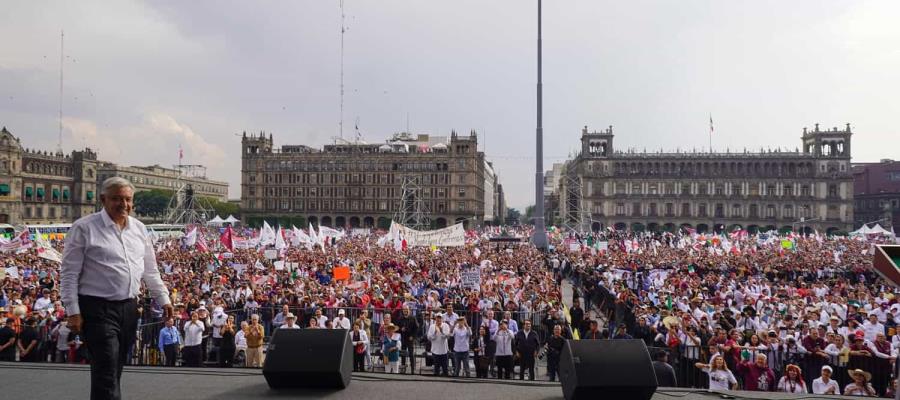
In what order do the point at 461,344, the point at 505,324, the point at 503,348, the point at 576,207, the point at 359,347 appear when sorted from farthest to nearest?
1. the point at 576,207
2. the point at 461,344
3. the point at 505,324
4. the point at 503,348
5. the point at 359,347

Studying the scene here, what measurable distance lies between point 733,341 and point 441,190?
95.1 metres

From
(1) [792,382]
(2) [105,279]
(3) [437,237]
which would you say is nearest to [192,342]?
(2) [105,279]

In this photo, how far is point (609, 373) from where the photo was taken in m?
4.86

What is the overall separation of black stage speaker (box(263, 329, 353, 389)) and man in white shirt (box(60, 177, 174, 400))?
56.6 inches

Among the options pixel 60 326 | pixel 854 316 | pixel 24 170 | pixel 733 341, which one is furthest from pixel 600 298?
pixel 24 170

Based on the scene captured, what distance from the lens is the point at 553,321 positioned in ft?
39.9

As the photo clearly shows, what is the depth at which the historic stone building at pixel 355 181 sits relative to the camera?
104m

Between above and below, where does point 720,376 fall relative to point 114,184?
below

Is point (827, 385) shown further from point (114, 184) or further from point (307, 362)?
point (114, 184)

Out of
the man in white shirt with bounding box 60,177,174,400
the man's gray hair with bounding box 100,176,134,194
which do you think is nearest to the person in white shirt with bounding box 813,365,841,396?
the man in white shirt with bounding box 60,177,174,400

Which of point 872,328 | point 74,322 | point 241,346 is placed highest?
point 74,322

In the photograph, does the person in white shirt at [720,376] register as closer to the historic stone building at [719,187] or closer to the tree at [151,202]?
the historic stone building at [719,187]

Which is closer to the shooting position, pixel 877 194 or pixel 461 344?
pixel 461 344

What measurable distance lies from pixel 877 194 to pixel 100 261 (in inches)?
4662
